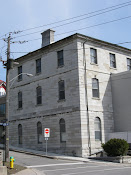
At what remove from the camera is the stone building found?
2722 centimetres

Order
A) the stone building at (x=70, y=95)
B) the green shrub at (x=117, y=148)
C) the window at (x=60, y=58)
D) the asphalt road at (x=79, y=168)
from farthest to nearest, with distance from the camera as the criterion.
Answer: the window at (x=60, y=58)
the stone building at (x=70, y=95)
the green shrub at (x=117, y=148)
the asphalt road at (x=79, y=168)

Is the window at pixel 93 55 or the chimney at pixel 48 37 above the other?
the chimney at pixel 48 37

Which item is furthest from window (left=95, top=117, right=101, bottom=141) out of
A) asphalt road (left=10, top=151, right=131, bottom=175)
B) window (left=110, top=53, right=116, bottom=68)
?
window (left=110, top=53, right=116, bottom=68)

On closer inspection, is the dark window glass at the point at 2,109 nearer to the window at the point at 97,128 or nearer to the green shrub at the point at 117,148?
the window at the point at 97,128

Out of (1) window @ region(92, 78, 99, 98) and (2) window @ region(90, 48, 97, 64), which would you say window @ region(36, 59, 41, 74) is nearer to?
(2) window @ region(90, 48, 97, 64)

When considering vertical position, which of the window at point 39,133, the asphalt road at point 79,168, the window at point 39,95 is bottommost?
the asphalt road at point 79,168

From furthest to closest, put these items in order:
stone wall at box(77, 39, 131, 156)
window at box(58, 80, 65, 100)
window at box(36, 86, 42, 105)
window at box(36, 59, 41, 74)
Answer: window at box(36, 59, 41, 74) < window at box(36, 86, 42, 105) < window at box(58, 80, 65, 100) < stone wall at box(77, 39, 131, 156)

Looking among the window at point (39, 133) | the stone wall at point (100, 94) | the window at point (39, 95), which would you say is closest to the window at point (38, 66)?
the window at point (39, 95)

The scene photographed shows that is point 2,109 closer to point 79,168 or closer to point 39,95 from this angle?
point 39,95

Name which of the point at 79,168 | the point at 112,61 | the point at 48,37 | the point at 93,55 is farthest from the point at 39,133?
the point at 79,168

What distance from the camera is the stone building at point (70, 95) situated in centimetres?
2722

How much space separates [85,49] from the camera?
94.9ft

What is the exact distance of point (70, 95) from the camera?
92.2ft

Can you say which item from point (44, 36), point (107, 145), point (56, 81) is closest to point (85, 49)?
point (56, 81)
